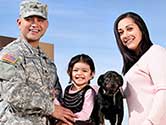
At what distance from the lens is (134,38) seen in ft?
11.5

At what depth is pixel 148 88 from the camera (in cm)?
332

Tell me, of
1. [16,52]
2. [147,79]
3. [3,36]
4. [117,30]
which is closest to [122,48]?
[117,30]

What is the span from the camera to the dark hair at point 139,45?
3.51m

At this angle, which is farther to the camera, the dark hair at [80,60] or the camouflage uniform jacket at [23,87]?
the dark hair at [80,60]

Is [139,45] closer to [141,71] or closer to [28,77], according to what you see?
[141,71]

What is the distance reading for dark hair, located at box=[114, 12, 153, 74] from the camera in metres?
3.51

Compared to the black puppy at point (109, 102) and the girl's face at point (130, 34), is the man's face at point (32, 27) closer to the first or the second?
the girl's face at point (130, 34)

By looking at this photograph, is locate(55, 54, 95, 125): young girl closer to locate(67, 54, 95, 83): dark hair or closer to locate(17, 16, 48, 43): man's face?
locate(67, 54, 95, 83): dark hair

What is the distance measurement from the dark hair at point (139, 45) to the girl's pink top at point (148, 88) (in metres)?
0.11

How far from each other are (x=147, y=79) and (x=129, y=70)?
0.77ft

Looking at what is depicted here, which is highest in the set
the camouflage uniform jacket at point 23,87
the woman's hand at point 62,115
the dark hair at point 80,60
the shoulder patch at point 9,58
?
the dark hair at point 80,60

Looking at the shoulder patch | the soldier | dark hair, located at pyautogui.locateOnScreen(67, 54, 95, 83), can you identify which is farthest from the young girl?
the shoulder patch

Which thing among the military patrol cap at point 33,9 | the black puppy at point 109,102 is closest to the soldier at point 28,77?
the military patrol cap at point 33,9

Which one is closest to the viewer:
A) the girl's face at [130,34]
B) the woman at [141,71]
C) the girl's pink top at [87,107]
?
the woman at [141,71]
